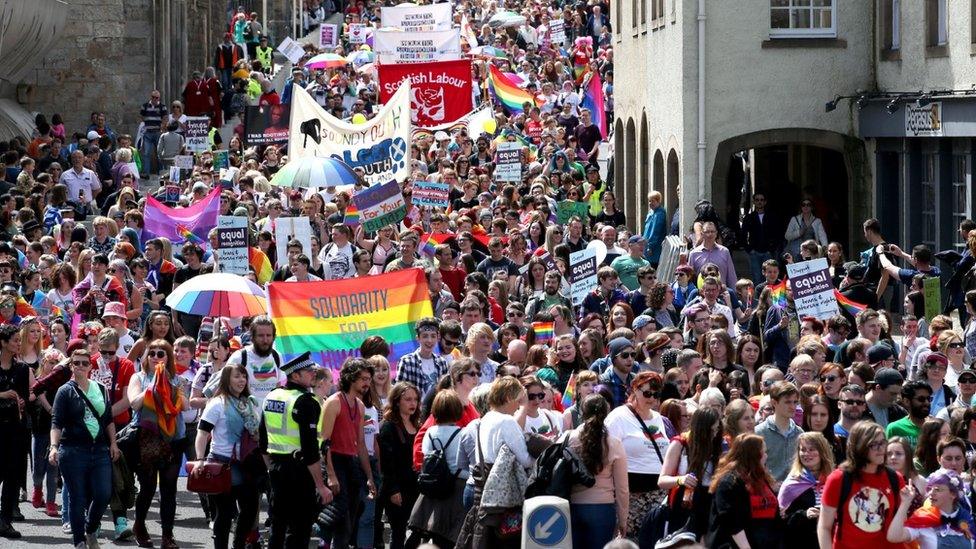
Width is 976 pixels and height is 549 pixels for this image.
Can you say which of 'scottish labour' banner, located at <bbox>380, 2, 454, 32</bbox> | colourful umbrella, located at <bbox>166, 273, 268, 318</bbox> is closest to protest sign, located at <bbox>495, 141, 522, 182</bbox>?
colourful umbrella, located at <bbox>166, 273, 268, 318</bbox>

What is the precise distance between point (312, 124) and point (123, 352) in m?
10.9

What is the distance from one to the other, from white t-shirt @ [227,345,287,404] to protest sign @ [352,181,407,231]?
25.6 feet

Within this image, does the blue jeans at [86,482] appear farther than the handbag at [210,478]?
Yes

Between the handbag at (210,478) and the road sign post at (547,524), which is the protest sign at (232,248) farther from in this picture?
the road sign post at (547,524)

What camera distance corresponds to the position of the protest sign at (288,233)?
73.3 ft

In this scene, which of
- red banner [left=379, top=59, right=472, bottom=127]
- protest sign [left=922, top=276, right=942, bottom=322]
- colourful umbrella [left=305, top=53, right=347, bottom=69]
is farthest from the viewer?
colourful umbrella [left=305, top=53, right=347, bottom=69]

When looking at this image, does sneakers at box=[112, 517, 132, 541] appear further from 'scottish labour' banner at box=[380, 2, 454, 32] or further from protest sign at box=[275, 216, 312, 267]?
'scottish labour' banner at box=[380, 2, 454, 32]

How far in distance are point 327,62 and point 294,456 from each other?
36.3 meters

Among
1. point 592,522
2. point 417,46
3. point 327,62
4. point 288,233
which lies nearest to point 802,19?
point 288,233

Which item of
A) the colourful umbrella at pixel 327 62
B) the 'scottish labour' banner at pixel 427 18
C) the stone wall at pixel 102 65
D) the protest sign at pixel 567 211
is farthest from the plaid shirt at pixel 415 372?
the colourful umbrella at pixel 327 62

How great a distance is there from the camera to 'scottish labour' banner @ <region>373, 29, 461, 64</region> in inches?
1574

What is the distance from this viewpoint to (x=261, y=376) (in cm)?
1551

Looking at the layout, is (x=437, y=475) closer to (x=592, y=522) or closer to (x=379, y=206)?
(x=592, y=522)

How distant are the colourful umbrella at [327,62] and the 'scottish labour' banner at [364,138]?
829 inches
